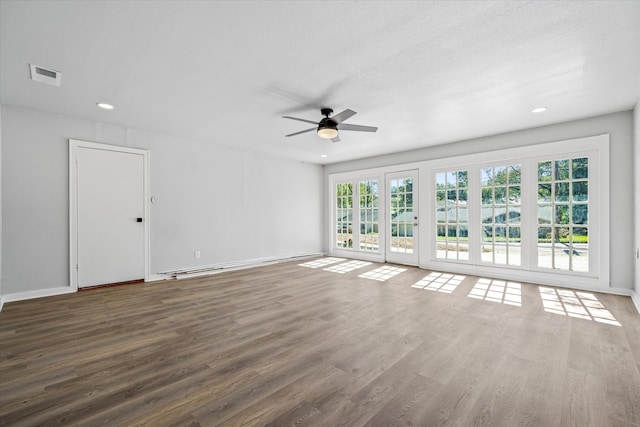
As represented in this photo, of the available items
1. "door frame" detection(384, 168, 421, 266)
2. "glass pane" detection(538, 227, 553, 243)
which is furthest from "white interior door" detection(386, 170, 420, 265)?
"glass pane" detection(538, 227, 553, 243)

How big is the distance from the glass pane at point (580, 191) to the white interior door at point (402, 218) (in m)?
2.49

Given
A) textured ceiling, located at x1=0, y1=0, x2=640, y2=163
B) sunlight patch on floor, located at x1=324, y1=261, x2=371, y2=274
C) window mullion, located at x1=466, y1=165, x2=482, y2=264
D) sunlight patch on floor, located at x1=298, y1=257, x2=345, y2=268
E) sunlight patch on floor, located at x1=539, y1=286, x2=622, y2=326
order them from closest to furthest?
textured ceiling, located at x1=0, y1=0, x2=640, y2=163
sunlight patch on floor, located at x1=539, y1=286, x2=622, y2=326
window mullion, located at x1=466, y1=165, x2=482, y2=264
sunlight patch on floor, located at x1=324, y1=261, x2=371, y2=274
sunlight patch on floor, located at x1=298, y1=257, x2=345, y2=268

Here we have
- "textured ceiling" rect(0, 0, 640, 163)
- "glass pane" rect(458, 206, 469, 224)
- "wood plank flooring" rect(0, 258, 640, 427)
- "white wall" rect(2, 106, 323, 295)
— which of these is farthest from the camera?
"glass pane" rect(458, 206, 469, 224)

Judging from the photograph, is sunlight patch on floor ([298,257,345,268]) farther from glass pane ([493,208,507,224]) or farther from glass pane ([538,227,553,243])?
glass pane ([538,227,553,243])

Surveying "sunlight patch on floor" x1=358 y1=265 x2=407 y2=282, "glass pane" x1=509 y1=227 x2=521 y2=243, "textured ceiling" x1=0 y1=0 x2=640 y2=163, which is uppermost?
"textured ceiling" x1=0 y1=0 x2=640 y2=163

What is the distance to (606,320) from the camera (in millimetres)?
3002

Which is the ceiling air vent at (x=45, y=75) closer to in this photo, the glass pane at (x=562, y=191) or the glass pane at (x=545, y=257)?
the glass pane at (x=562, y=191)

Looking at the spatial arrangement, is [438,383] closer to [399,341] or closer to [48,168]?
[399,341]

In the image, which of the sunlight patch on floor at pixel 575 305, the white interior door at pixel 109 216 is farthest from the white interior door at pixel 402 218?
the white interior door at pixel 109 216

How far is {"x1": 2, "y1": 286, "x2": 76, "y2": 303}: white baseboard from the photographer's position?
370 cm

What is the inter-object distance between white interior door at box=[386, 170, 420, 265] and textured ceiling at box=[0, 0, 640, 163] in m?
2.10

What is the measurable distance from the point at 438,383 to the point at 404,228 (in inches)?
180

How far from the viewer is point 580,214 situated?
167 inches

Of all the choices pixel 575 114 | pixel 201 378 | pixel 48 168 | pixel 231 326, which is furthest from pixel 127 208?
pixel 575 114
